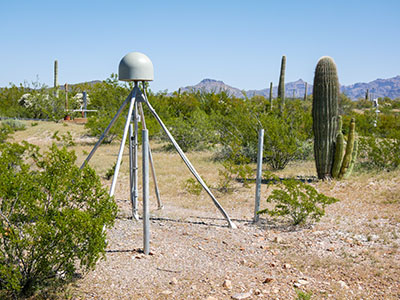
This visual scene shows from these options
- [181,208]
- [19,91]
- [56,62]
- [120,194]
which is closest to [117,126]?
[120,194]

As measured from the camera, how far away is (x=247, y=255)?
174 inches

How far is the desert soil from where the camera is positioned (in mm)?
3482

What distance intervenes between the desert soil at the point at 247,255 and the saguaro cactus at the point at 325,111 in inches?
55.3

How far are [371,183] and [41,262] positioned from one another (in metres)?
6.72

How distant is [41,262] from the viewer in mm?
3152

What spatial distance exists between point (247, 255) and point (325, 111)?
15.8ft

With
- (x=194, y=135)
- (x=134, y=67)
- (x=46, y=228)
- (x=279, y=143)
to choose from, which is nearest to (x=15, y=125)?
(x=194, y=135)

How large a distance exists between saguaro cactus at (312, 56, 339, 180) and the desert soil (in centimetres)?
140

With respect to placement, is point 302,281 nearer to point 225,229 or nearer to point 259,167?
point 225,229

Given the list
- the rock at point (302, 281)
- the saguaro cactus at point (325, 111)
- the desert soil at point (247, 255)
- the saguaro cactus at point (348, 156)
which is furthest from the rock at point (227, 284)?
the saguaro cactus at point (348, 156)

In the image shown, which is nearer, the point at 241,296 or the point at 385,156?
the point at 241,296

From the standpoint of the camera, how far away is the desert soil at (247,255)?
11.4 ft

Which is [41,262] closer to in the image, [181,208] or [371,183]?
[181,208]

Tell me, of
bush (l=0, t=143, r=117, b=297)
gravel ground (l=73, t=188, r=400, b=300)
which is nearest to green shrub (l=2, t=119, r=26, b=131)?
gravel ground (l=73, t=188, r=400, b=300)
